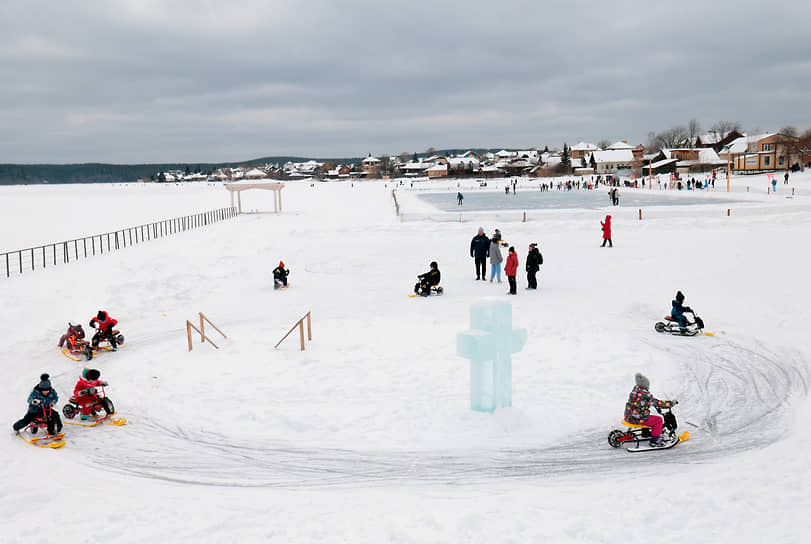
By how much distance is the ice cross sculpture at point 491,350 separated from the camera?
28.2ft

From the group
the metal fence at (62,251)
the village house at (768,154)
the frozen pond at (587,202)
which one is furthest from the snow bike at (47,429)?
the village house at (768,154)

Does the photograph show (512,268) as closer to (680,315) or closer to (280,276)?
(680,315)

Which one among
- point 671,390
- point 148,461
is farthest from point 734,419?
point 148,461

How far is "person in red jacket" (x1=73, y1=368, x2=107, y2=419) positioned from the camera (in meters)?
8.95

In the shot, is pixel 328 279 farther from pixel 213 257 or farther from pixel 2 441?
pixel 2 441

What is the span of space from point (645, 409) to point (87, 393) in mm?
7934

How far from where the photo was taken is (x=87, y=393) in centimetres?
896

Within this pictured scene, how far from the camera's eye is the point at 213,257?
2427 centimetres

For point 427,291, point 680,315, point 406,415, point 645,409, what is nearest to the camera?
point 645,409

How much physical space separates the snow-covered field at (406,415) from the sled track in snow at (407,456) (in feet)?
0.11

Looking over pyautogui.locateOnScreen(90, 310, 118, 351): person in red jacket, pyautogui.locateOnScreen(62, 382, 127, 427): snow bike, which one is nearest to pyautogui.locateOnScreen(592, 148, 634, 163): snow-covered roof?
pyautogui.locateOnScreen(90, 310, 118, 351): person in red jacket

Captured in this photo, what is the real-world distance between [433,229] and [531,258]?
1545 cm

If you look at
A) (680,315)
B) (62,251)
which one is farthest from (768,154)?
(62,251)

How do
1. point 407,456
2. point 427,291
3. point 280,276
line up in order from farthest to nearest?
point 280,276 < point 427,291 < point 407,456
